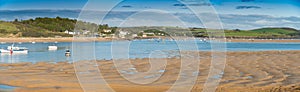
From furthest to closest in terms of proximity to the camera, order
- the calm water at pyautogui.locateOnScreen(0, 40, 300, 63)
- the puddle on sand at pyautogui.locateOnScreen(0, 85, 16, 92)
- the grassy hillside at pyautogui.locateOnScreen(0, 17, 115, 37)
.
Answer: the grassy hillside at pyautogui.locateOnScreen(0, 17, 115, 37)
the calm water at pyautogui.locateOnScreen(0, 40, 300, 63)
the puddle on sand at pyautogui.locateOnScreen(0, 85, 16, 92)

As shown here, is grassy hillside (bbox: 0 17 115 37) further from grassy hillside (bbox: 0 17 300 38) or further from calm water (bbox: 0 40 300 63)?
calm water (bbox: 0 40 300 63)

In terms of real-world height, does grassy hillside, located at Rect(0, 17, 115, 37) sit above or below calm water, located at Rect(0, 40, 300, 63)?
above

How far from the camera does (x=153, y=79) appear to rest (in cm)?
2092

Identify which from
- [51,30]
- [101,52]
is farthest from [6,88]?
[51,30]

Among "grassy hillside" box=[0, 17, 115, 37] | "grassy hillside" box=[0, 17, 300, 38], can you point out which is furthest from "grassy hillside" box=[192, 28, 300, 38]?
"grassy hillside" box=[0, 17, 115, 37]

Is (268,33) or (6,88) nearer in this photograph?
(6,88)

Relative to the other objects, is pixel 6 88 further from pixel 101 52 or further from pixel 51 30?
pixel 51 30

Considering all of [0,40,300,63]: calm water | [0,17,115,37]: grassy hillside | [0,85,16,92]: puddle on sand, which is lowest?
[0,40,300,63]: calm water

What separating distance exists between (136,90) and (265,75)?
916cm

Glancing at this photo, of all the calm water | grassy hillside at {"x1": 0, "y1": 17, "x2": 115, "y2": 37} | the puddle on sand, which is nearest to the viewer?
the puddle on sand

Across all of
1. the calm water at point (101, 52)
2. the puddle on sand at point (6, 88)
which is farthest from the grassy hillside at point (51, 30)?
the puddle on sand at point (6, 88)

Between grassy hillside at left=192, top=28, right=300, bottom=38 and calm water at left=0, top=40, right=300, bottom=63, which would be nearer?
calm water at left=0, top=40, right=300, bottom=63

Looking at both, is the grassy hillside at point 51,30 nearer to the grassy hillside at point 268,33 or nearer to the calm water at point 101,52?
the grassy hillside at point 268,33

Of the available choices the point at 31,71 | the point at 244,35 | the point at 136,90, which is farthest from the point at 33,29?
the point at 136,90
